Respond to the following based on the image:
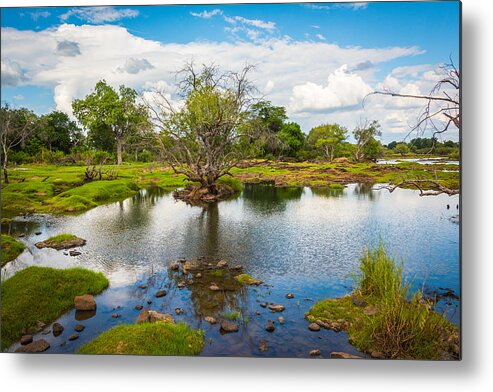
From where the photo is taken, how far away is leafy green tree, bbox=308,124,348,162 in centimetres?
591

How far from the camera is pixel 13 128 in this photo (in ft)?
18.1

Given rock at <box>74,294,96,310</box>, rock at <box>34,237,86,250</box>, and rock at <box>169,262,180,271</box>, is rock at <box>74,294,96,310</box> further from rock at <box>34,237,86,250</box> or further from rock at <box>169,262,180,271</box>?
rock at <box>169,262,180,271</box>

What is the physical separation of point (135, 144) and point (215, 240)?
8.20 ft

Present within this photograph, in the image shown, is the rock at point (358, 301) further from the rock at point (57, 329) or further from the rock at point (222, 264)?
the rock at point (57, 329)

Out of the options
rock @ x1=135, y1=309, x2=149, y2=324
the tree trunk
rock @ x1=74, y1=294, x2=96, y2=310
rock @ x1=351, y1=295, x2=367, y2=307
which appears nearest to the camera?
rock @ x1=135, y1=309, x2=149, y2=324

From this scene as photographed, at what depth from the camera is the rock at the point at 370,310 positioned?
192 inches

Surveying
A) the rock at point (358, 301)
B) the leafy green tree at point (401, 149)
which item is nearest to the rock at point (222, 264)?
the rock at point (358, 301)

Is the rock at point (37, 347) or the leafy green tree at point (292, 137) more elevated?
the leafy green tree at point (292, 137)

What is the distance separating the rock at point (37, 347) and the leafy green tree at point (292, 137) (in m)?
4.63

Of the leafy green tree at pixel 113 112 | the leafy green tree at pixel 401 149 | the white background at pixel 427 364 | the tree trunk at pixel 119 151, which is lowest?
the white background at pixel 427 364

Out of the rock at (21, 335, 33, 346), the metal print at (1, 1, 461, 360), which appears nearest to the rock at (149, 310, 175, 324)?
the metal print at (1, 1, 461, 360)

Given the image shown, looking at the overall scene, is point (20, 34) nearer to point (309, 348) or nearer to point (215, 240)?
point (215, 240)

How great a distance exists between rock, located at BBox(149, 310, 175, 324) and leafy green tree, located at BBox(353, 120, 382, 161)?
389 cm

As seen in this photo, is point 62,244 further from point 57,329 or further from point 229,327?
point 229,327
